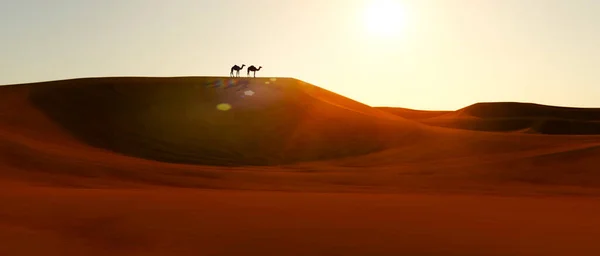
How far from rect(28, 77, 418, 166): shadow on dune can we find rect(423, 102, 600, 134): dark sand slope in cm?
4166

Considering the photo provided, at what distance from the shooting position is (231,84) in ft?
175

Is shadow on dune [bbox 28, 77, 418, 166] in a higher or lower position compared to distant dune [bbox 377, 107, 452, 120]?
lower

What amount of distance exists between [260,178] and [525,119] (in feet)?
295

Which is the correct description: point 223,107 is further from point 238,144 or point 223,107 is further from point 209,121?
point 238,144

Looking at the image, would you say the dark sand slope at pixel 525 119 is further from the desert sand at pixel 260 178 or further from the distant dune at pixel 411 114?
the desert sand at pixel 260 178

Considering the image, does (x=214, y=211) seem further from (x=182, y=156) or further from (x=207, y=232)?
(x=182, y=156)

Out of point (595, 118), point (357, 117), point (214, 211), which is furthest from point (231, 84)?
point (595, 118)

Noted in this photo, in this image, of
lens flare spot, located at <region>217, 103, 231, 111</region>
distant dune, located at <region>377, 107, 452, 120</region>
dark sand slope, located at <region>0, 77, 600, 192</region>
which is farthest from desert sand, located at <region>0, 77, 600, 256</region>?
distant dune, located at <region>377, 107, 452, 120</region>

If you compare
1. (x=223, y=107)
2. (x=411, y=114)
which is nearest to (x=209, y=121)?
(x=223, y=107)

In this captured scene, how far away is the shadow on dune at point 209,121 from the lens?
117 feet

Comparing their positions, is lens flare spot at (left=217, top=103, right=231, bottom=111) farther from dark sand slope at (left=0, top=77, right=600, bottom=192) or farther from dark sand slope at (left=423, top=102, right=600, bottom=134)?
dark sand slope at (left=423, top=102, right=600, bottom=134)

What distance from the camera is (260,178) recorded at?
24.4m

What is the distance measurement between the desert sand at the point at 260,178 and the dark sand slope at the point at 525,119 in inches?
1658

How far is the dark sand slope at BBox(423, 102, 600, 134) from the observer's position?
9594 centimetres
